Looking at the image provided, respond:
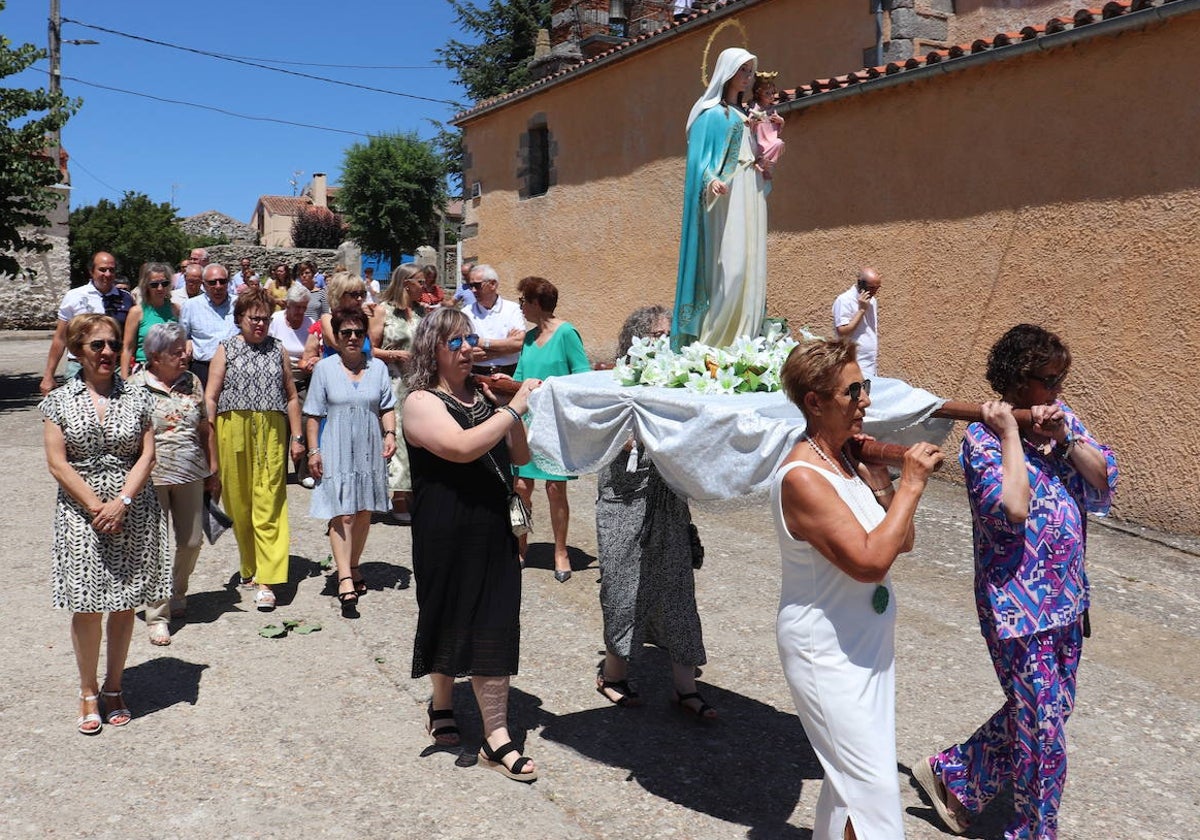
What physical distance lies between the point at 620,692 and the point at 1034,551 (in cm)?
217

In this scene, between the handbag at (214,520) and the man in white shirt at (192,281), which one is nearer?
the handbag at (214,520)

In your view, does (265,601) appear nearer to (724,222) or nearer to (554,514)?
(554,514)

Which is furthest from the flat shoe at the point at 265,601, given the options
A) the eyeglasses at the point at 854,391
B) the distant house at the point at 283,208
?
the distant house at the point at 283,208

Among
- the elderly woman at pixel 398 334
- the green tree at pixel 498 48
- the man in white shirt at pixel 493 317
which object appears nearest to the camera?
the man in white shirt at pixel 493 317

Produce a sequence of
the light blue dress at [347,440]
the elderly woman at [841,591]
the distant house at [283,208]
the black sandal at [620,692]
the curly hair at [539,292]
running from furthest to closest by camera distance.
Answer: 1. the distant house at [283,208]
2. the curly hair at [539,292]
3. the light blue dress at [347,440]
4. the black sandal at [620,692]
5. the elderly woman at [841,591]

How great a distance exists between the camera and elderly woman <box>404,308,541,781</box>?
13.8 ft

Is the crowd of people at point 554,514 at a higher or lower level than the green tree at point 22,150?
lower

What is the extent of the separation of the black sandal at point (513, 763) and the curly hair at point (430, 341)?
151cm

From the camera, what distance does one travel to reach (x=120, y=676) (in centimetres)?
478

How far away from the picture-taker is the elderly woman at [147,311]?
8.30 metres

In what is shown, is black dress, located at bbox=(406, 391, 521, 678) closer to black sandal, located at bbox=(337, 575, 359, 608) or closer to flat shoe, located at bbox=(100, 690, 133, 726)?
flat shoe, located at bbox=(100, 690, 133, 726)

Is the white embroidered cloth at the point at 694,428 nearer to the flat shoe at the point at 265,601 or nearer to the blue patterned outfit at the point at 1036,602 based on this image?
the blue patterned outfit at the point at 1036,602

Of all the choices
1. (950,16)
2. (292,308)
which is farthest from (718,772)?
(950,16)

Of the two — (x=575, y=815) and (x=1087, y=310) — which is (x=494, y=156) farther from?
(x=575, y=815)
